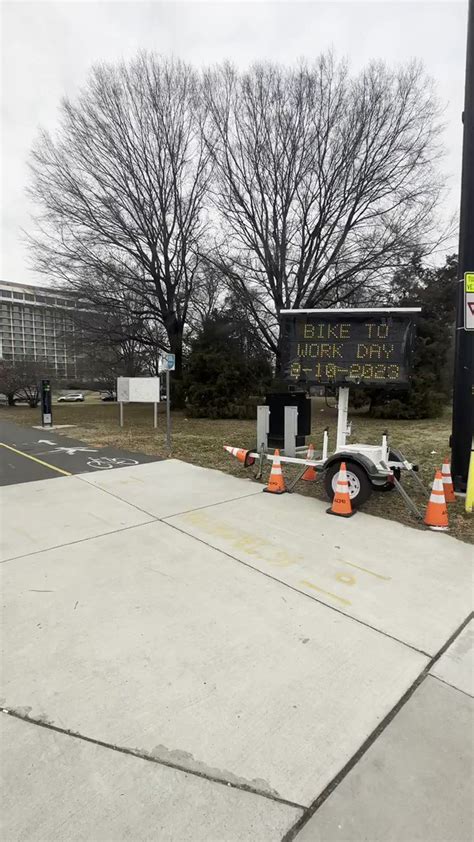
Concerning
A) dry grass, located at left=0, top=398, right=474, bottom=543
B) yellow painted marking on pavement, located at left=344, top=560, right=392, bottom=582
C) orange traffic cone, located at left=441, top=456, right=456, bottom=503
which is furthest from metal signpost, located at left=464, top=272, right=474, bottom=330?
yellow painted marking on pavement, located at left=344, top=560, right=392, bottom=582

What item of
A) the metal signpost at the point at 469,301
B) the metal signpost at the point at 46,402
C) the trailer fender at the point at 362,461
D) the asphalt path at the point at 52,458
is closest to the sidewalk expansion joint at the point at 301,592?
the trailer fender at the point at 362,461

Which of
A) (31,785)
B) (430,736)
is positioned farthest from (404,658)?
(31,785)

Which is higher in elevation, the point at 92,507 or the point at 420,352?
the point at 420,352

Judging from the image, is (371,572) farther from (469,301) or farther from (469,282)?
(469,282)

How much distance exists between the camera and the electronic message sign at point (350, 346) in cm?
602

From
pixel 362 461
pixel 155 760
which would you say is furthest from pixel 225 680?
pixel 362 461

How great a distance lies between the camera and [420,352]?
61.8 feet

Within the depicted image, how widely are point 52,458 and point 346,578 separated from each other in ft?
25.0

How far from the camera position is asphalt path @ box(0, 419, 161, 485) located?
802 centimetres

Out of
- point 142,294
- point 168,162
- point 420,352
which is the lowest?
point 420,352

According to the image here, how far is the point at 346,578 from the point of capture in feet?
12.8

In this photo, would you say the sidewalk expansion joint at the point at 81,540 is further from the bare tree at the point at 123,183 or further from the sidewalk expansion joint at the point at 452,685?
the bare tree at the point at 123,183

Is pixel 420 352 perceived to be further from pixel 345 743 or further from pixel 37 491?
pixel 345 743

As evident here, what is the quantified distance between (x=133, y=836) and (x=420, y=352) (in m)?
19.7
